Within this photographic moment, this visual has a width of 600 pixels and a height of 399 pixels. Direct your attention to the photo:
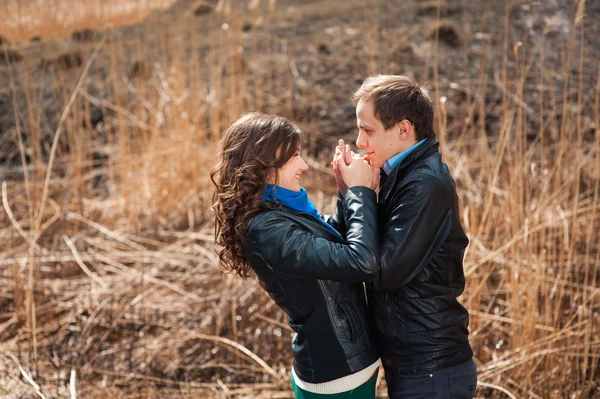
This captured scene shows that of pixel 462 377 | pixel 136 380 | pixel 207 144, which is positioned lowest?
pixel 136 380

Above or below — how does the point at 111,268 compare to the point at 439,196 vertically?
below

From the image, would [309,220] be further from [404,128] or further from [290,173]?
[404,128]

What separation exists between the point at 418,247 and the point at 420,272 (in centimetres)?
10

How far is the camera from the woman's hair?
1.70 meters

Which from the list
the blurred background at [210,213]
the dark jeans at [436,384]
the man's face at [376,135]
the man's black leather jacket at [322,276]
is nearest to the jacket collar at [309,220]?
the man's black leather jacket at [322,276]

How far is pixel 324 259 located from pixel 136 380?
189 centimetres

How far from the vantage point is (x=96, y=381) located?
3152 mm

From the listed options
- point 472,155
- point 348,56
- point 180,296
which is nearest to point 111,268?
point 180,296

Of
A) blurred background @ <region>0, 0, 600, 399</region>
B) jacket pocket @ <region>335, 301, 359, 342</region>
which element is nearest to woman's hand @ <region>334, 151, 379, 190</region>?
jacket pocket @ <region>335, 301, 359, 342</region>

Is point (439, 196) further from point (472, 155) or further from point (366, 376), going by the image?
point (472, 155)

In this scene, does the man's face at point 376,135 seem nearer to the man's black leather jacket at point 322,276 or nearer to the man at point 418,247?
the man at point 418,247

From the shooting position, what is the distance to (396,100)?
5.60 feet

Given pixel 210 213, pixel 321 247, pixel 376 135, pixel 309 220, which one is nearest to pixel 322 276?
pixel 321 247

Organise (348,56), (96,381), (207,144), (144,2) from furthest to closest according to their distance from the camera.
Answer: (348,56), (207,144), (144,2), (96,381)
